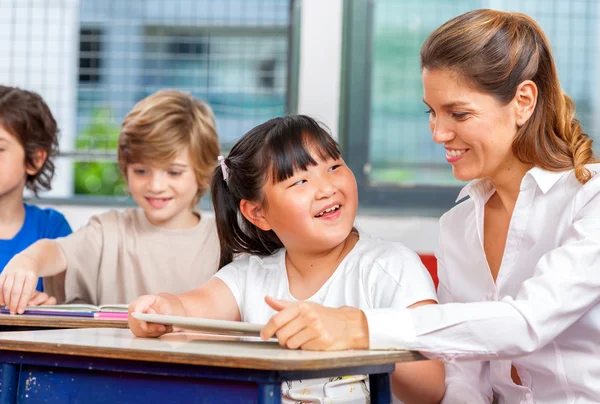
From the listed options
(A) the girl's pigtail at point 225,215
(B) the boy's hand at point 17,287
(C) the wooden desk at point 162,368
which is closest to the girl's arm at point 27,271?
(B) the boy's hand at point 17,287

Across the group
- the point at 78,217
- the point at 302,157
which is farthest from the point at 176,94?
the point at 302,157

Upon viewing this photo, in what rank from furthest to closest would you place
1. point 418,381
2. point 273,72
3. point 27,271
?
point 273,72 → point 27,271 → point 418,381

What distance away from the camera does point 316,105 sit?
2752 millimetres

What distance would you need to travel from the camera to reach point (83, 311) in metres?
1.67

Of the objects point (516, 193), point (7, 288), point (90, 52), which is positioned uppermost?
point (90, 52)

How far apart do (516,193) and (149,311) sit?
737 millimetres

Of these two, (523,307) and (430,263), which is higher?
(523,307)

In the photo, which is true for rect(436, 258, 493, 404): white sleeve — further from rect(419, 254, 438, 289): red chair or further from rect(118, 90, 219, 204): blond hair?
rect(118, 90, 219, 204): blond hair

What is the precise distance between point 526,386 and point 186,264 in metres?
1.13

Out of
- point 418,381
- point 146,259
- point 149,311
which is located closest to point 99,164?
point 146,259

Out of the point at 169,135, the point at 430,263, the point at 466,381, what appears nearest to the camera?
the point at 466,381

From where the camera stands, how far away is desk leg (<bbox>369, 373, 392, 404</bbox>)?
1.13 meters

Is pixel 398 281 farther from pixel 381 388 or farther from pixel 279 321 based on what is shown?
pixel 279 321

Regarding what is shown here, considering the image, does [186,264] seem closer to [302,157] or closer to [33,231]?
[33,231]
